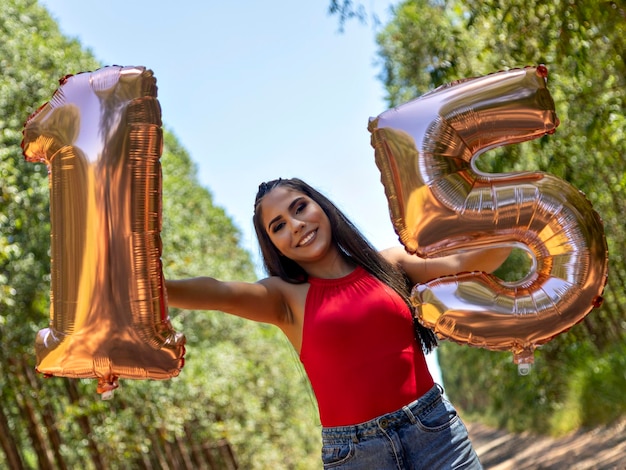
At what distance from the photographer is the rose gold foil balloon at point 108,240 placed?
2.59 metres

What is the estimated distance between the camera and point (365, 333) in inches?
104

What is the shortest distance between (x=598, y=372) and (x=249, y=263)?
1818cm

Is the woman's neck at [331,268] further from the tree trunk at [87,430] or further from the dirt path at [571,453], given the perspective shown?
the tree trunk at [87,430]

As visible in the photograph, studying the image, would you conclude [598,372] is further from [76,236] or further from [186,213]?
[76,236]

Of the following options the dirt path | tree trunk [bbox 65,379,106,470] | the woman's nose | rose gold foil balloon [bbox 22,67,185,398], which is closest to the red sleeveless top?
the woman's nose

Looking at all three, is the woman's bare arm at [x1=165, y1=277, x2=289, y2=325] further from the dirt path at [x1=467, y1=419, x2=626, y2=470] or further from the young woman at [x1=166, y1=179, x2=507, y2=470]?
the dirt path at [x1=467, y1=419, x2=626, y2=470]

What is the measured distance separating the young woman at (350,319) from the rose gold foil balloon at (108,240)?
16 cm

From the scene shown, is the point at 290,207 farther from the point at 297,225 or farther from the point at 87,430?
the point at 87,430

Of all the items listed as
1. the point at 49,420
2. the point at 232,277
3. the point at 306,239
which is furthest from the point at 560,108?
the point at 232,277

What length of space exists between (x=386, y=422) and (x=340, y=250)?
0.64 meters

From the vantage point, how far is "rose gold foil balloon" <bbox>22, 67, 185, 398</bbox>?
259 centimetres

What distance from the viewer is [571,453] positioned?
1157 cm

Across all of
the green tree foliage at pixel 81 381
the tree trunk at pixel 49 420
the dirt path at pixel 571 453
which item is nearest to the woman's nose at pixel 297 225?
the green tree foliage at pixel 81 381

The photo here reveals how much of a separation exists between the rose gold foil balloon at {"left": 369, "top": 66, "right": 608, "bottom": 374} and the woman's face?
0.27 meters
